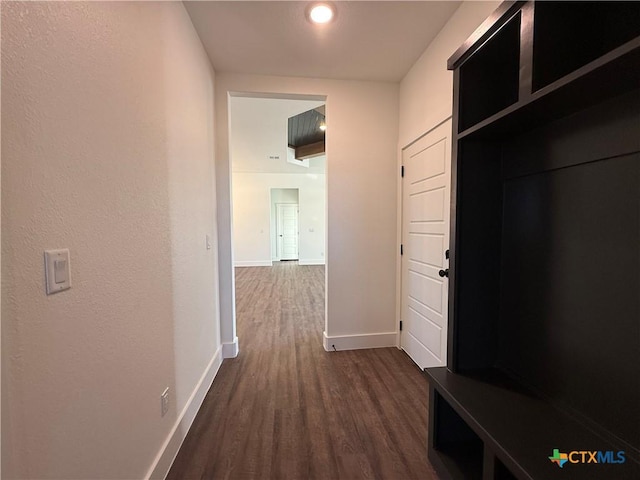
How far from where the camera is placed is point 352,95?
2.58m

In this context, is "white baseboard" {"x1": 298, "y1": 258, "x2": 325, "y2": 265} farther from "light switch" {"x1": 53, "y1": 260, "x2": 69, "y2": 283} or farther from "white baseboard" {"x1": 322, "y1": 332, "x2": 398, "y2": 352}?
"light switch" {"x1": 53, "y1": 260, "x2": 69, "y2": 283}

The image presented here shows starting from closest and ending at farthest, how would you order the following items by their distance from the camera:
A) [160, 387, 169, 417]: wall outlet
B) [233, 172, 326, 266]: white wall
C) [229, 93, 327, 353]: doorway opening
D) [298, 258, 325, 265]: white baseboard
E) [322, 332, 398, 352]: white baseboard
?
[160, 387, 169, 417]: wall outlet, [322, 332, 398, 352]: white baseboard, [229, 93, 327, 353]: doorway opening, [233, 172, 326, 266]: white wall, [298, 258, 325, 265]: white baseboard

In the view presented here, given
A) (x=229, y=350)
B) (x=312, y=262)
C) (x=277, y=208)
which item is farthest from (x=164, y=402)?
(x=277, y=208)

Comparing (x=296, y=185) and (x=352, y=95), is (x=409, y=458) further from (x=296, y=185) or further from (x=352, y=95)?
(x=296, y=185)

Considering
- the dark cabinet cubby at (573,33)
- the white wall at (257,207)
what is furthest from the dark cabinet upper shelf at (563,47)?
the white wall at (257,207)

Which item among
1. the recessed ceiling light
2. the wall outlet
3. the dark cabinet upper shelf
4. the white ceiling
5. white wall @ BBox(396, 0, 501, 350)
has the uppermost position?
the white ceiling

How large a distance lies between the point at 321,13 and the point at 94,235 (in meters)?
1.85

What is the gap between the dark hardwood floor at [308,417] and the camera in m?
1.38

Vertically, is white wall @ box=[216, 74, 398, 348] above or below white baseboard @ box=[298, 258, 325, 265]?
above

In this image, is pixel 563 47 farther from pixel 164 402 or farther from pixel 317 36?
pixel 164 402

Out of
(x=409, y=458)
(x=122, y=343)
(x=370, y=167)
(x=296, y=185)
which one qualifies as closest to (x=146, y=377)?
(x=122, y=343)

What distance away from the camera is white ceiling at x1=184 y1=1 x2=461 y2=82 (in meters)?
1.70

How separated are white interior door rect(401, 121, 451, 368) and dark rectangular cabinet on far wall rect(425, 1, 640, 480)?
0.67 m

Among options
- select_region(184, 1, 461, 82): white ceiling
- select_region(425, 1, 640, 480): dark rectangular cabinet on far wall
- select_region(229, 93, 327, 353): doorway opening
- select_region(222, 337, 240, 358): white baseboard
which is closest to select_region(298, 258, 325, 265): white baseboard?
select_region(229, 93, 327, 353): doorway opening
